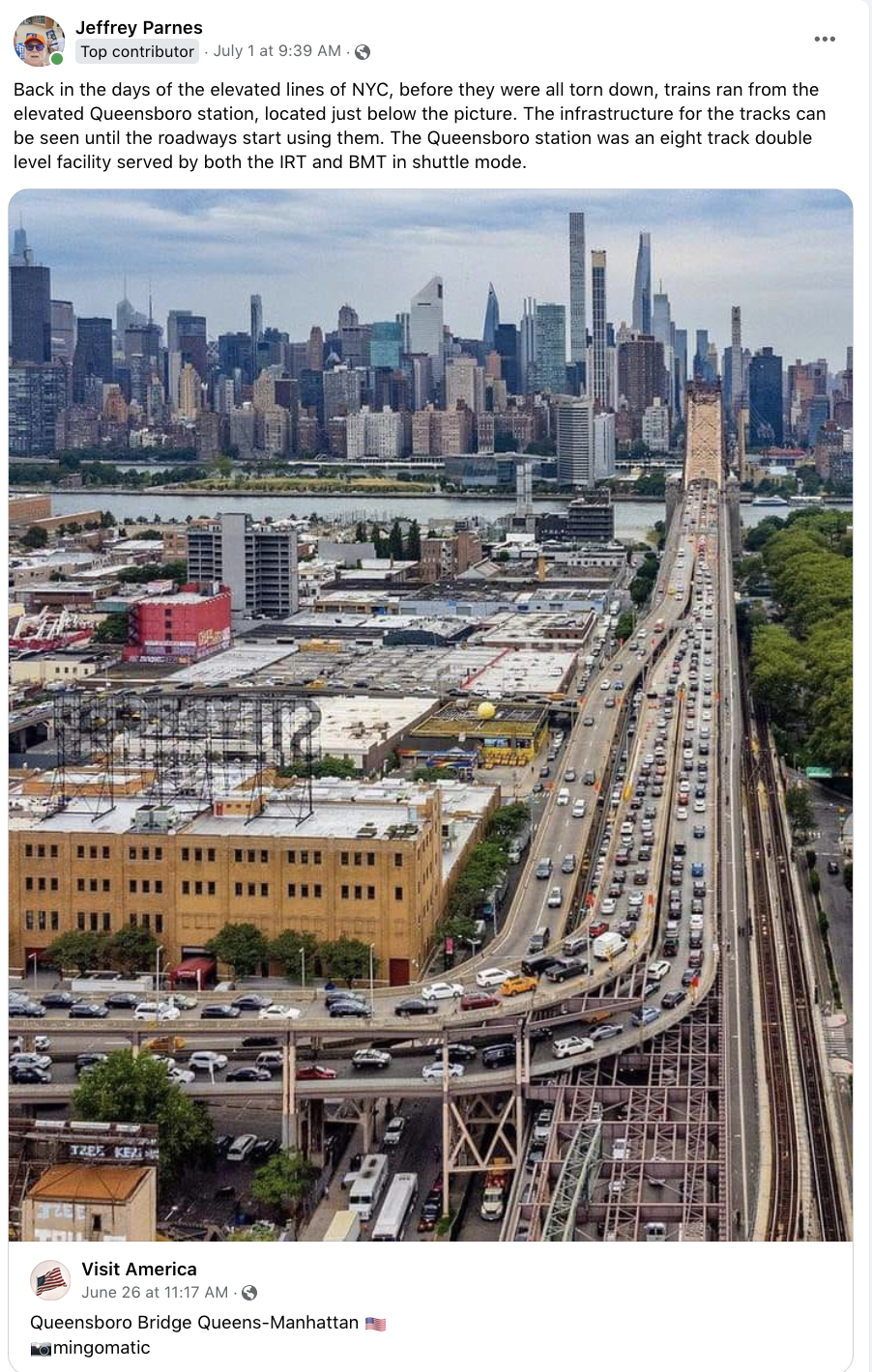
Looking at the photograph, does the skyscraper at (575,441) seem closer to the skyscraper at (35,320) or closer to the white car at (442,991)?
the skyscraper at (35,320)

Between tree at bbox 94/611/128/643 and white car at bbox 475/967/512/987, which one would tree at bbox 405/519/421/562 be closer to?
tree at bbox 94/611/128/643

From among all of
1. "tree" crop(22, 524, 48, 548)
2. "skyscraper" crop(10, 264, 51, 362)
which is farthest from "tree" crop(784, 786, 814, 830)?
"skyscraper" crop(10, 264, 51, 362)

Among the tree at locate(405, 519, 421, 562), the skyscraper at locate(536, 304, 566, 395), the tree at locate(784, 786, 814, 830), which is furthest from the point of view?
the skyscraper at locate(536, 304, 566, 395)
